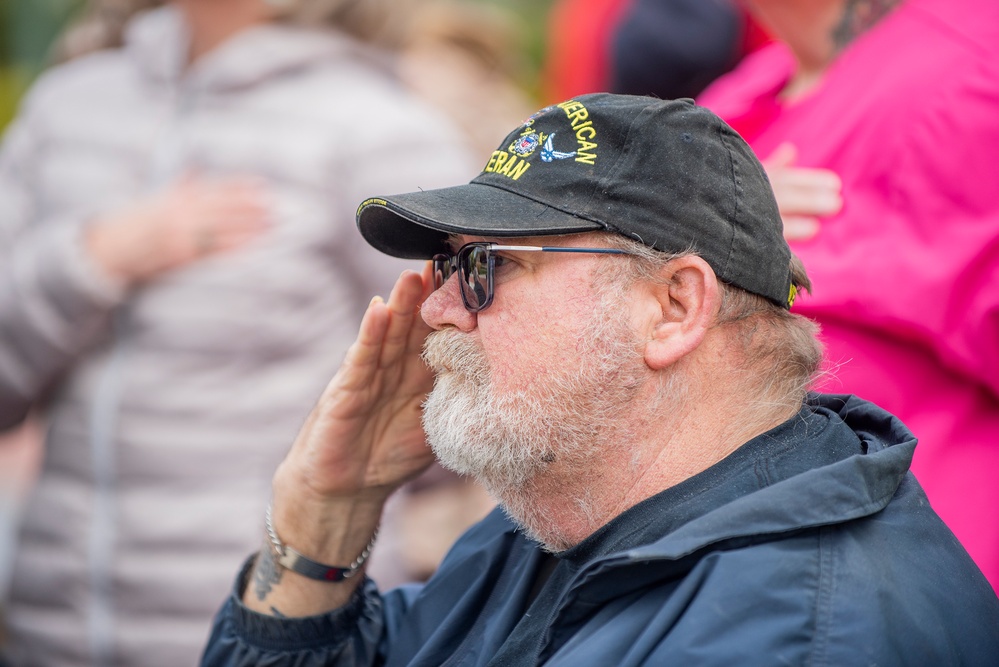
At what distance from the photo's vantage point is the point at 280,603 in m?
2.24

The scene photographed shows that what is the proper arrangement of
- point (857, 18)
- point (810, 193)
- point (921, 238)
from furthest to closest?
point (857, 18), point (810, 193), point (921, 238)

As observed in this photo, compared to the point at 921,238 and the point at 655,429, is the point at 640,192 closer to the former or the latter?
the point at 655,429

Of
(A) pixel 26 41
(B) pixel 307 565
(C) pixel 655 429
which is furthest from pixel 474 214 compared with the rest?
(A) pixel 26 41

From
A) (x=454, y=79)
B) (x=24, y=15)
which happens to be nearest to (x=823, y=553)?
(x=454, y=79)

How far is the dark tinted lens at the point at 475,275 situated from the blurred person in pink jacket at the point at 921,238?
0.72 metres

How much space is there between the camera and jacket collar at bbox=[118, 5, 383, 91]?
3.24m

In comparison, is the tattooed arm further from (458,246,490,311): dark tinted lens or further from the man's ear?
(458,246,490,311): dark tinted lens

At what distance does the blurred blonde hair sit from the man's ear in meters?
2.09

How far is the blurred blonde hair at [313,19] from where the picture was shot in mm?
3422

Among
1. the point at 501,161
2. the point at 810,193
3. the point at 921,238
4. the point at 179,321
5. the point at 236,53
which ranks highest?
the point at 236,53

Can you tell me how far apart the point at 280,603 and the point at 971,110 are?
176cm

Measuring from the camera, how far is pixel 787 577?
1.50 meters

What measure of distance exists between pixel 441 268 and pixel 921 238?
0.96 metres

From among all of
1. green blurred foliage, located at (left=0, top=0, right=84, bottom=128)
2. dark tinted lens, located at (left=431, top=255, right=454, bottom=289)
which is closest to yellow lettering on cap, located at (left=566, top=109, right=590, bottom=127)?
dark tinted lens, located at (left=431, top=255, right=454, bottom=289)
